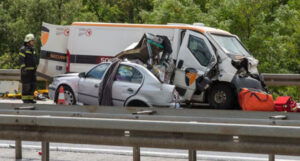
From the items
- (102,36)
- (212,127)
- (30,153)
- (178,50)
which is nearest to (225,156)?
(30,153)

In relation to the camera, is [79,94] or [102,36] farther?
[102,36]

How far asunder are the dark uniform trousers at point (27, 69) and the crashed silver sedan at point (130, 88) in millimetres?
1057

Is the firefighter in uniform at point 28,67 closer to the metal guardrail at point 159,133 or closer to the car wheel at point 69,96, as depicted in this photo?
the car wheel at point 69,96

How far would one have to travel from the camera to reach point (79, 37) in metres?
16.2

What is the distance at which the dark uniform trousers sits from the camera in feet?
46.0

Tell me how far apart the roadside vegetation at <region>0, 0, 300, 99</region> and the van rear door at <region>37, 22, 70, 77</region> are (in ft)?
32.9

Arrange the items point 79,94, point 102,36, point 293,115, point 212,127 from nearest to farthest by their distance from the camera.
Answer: point 212,127
point 293,115
point 79,94
point 102,36

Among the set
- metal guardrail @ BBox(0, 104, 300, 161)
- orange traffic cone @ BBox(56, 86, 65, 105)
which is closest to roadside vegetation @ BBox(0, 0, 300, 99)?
orange traffic cone @ BBox(56, 86, 65, 105)

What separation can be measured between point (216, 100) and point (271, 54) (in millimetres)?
12070

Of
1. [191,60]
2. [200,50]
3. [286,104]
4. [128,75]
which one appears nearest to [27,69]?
[128,75]

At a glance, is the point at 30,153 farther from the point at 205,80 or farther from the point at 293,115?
the point at 205,80

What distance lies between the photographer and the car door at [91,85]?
13.5 meters

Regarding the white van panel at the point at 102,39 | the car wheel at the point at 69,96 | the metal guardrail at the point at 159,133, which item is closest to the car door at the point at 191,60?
the white van panel at the point at 102,39

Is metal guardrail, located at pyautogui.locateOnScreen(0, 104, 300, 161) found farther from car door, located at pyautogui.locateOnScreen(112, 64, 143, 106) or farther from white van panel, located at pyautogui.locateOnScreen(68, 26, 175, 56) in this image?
white van panel, located at pyautogui.locateOnScreen(68, 26, 175, 56)
